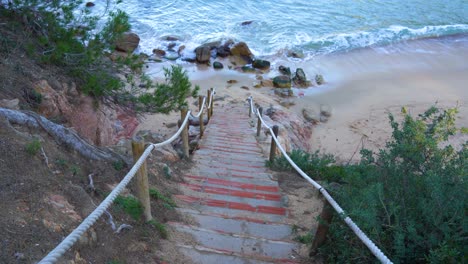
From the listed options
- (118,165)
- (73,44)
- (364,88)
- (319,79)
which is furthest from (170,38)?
(118,165)

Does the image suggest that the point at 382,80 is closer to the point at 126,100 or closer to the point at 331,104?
the point at 331,104

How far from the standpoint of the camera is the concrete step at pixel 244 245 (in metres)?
3.41

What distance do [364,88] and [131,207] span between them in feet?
53.9

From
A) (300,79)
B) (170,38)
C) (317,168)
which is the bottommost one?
(300,79)

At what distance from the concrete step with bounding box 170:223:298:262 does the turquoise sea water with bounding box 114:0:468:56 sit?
66.0 feet

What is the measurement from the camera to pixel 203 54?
67.6 ft

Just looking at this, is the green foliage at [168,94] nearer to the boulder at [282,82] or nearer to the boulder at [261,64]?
the boulder at [282,82]

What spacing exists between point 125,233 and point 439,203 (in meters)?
2.59

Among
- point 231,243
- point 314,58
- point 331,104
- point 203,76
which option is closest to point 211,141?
point 231,243

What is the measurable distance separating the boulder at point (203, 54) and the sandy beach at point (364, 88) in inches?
23.2

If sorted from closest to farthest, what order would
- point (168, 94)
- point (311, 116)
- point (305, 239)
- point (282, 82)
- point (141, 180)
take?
point (141, 180) < point (305, 239) < point (168, 94) < point (311, 116) < point (282, 82)

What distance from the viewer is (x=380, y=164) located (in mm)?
3572

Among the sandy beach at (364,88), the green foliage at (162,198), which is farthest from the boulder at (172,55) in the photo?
the green foliage at (162,198)

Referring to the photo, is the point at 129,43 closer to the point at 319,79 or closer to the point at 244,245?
the point at 319,79
